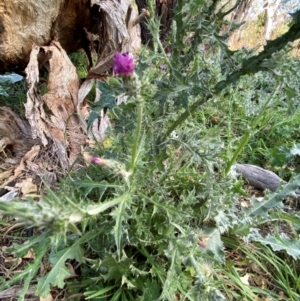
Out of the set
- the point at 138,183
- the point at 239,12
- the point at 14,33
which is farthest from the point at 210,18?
the point at 239,12

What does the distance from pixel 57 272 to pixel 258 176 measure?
137 cm

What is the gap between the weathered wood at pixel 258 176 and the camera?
2086 mm

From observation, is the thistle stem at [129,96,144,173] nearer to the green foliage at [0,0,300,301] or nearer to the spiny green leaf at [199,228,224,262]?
the green foliage at [0,0,300,301]

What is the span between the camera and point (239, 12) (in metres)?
3.92

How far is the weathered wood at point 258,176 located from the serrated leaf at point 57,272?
1.19 meters

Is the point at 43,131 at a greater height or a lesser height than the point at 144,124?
lesser

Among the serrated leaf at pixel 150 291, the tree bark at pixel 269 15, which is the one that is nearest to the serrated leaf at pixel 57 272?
the serrated leaf at pixel 150 291

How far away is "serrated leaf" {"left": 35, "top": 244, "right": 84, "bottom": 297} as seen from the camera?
4.31ft

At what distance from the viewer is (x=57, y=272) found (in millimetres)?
1328

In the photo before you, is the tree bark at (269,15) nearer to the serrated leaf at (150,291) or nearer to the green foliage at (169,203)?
the green foliage at (169,203)

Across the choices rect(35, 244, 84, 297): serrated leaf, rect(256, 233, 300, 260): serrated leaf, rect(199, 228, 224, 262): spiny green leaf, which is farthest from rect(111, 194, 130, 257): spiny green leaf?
rect(256, 233, 300, 260): serrated leaf

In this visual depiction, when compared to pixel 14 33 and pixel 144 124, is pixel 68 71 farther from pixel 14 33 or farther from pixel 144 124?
pixel 144 124

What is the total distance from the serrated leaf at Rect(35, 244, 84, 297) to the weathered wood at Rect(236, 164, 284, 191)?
1193mm

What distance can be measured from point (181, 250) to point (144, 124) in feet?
1.94
